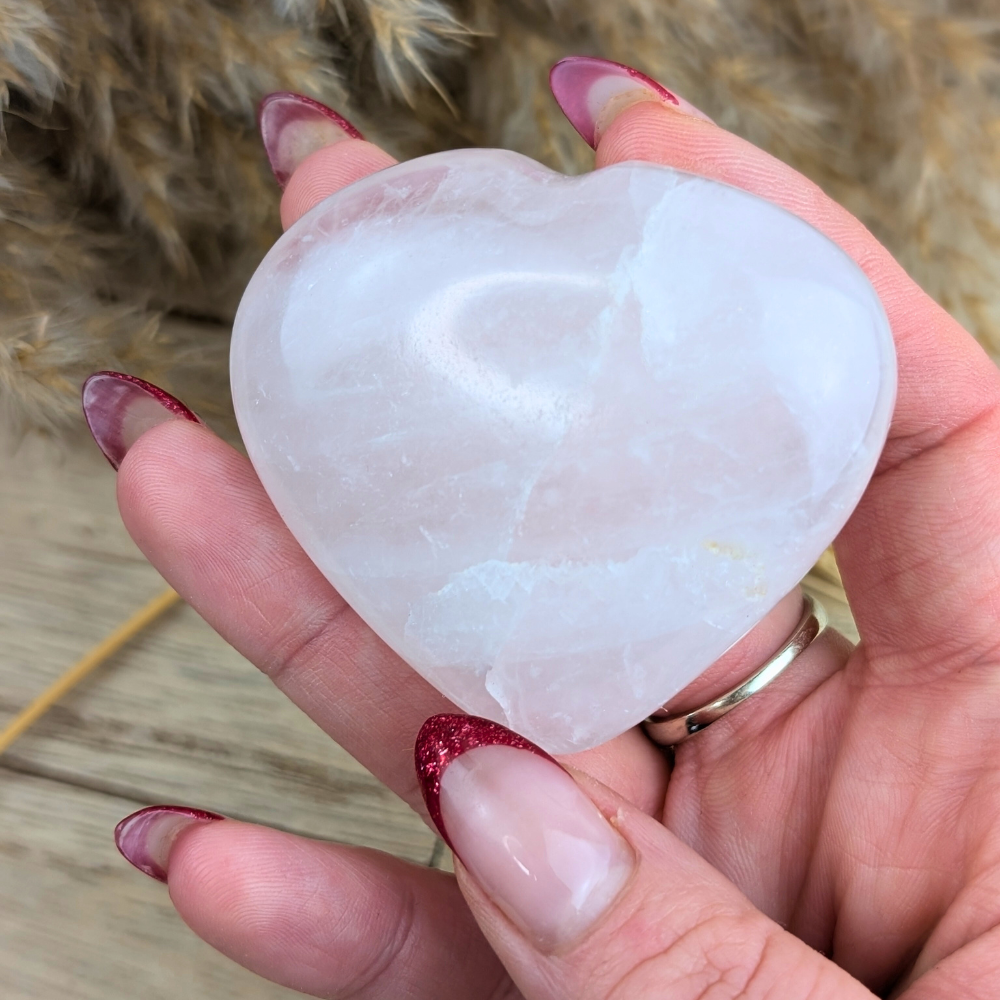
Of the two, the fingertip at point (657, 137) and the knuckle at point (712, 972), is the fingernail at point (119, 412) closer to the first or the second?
the fingertip at point (657, 137)

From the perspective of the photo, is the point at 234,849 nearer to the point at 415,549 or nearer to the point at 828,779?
the point at 415,549

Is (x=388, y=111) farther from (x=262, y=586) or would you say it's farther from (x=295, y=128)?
(x=262, y=586)

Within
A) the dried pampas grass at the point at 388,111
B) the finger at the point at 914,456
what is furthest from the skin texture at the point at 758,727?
the dried pampas grass at the point at 388,111

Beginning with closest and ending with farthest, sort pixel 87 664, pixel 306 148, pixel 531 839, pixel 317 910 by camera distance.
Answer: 1. pixel 531 839
2. pixel 317 910
3. pixel 306 148
4. pixel 87 664

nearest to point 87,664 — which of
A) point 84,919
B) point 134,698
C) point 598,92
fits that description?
point 134,698

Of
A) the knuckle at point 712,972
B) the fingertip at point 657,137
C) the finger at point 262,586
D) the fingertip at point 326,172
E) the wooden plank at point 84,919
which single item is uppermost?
the fingertip at point 657,137

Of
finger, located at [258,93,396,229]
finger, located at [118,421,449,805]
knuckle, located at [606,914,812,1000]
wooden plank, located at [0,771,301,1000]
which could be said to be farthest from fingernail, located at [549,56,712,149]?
wooden plank, located at [0,771,301,1000]

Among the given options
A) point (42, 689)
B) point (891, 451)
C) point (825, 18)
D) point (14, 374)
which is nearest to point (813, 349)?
point (891, 451)
